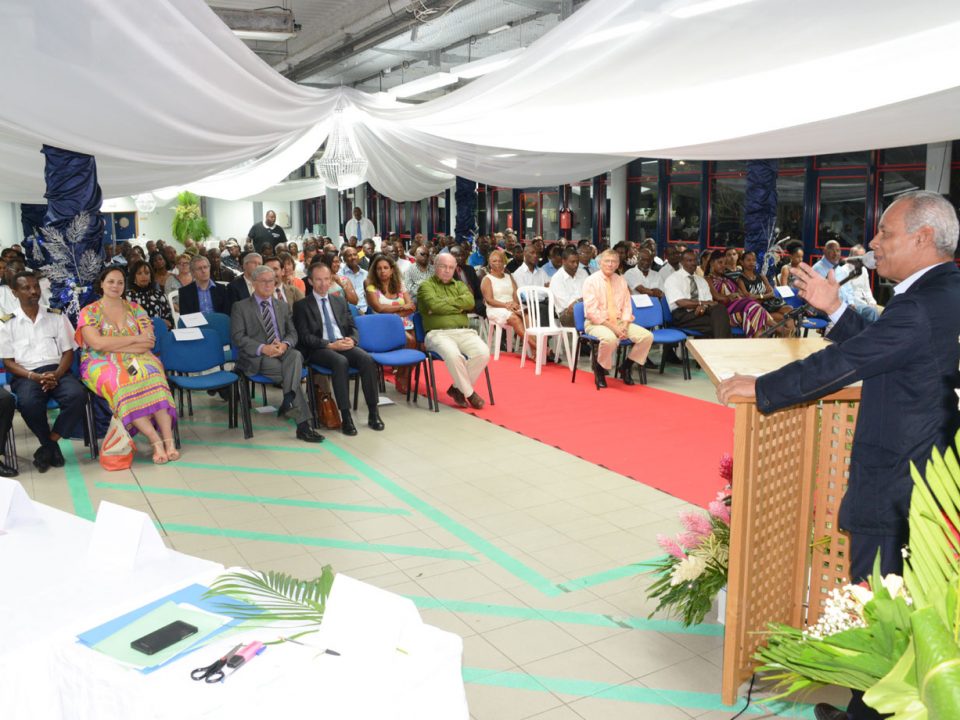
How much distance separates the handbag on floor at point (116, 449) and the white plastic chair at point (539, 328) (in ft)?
14.3

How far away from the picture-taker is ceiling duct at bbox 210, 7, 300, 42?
30.3 feet

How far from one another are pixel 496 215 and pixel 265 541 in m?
Result: 17.6

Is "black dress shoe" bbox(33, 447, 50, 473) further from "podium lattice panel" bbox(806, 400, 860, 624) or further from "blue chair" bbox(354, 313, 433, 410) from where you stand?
"podium lattice panel" bbox(806, 400, 860, 624)

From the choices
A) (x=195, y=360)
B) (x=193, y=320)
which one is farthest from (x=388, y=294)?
(x=195, y=360)

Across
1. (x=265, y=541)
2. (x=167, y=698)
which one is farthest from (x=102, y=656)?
(x=265, y=541)

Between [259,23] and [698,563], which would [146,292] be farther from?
[698,563]

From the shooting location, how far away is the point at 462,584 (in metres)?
4.00

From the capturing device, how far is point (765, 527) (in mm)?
2969

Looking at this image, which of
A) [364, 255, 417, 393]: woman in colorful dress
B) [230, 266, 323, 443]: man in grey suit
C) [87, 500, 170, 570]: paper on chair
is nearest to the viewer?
[87, 500, 170, 570]: paper on chair

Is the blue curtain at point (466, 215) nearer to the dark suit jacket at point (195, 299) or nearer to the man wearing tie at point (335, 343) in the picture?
the dark suit jacket at point (195, 299)

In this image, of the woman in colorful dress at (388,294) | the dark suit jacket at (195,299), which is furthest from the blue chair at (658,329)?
the dark suit jacket at (195,299)

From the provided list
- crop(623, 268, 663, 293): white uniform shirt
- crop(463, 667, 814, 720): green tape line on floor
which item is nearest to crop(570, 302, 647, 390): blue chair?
crop(623, 268, 663, 293): white uniform shirt

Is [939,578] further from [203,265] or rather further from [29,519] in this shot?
[203,265]

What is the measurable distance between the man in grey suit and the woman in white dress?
9.97 feet
